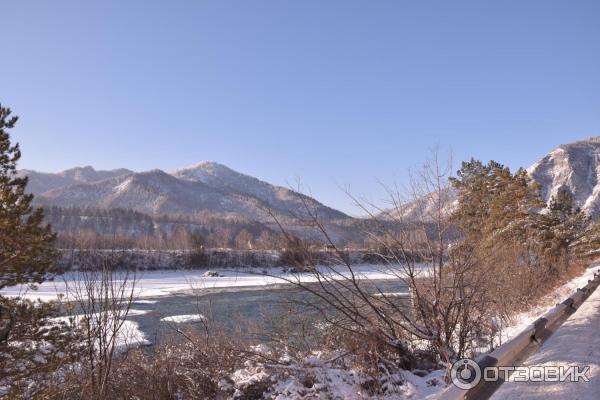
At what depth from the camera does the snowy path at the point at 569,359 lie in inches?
152

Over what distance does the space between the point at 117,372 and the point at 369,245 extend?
4.96 metres

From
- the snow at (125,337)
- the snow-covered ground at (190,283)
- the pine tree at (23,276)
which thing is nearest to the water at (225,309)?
the snow-covered ground at (190,283)

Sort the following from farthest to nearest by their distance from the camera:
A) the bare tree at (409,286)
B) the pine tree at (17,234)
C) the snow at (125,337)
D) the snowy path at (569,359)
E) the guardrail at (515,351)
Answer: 1. the pine tree at (17,234)
2. the snow at (125,337)
3. the bare tree at (409,286)
4. the snowy path at (569,359)
5. the guardrail at (515,351)

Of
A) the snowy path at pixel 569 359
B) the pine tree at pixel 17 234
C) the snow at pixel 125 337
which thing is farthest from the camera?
the pine tree at pixel 17 234

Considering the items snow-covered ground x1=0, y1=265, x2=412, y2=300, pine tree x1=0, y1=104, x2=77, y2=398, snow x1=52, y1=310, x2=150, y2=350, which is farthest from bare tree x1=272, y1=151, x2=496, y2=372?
pine tree x1=0, y1=104, x2=77, y2=398

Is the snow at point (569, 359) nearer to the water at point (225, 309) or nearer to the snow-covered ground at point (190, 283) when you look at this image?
the snow-covered ground at point (190, 283)

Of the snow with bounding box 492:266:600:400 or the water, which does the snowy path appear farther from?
the water

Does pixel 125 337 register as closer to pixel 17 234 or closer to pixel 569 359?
pixel 17 234

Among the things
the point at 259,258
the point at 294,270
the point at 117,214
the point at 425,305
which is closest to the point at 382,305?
the point at 425,305

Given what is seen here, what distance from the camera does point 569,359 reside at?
16.2 ft

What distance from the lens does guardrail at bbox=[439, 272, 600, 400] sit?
345 cm

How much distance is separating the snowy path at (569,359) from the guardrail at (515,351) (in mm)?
88

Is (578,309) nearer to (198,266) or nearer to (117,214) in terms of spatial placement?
(198,266)

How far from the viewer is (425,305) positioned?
6328 millimetres
